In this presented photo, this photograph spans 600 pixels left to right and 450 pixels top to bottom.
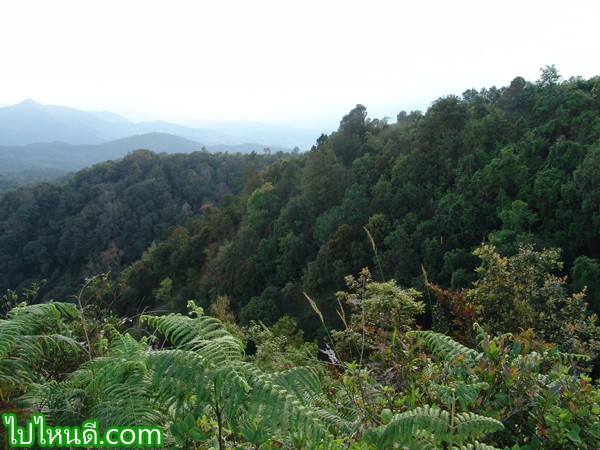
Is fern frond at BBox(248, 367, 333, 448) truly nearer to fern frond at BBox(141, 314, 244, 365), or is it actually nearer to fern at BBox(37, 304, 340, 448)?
fern at BBox(37, 304, 340, 448)

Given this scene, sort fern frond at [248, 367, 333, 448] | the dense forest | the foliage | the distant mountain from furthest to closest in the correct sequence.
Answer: the distant mountain < the foliage < the dense forest < fern frond at [248, 367, 333, 448]

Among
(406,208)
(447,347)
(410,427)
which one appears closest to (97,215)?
(406,208)

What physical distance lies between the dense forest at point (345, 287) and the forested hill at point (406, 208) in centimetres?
9

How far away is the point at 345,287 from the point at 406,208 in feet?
14.7

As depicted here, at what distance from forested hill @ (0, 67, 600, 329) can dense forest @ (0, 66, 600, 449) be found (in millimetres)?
95

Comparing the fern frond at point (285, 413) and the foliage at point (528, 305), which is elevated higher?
the fern frond at point (285, 413)

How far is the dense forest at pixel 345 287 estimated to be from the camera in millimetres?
1780

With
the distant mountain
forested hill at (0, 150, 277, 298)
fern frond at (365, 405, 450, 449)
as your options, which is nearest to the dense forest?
fern frond at (365, 405, 450, 449)

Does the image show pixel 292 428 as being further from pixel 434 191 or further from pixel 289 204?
pixel 289 204

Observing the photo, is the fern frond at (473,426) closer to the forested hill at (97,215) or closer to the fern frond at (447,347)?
the fern frond at (447,347)

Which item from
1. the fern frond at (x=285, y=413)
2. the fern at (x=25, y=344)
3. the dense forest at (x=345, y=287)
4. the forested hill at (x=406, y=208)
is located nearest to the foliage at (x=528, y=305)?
the dense forest at (x=345, y=287)

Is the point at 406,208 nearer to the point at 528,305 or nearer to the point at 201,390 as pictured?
the point at 528,305

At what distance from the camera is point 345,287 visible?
1792cm

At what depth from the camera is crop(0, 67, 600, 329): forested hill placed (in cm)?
1494
